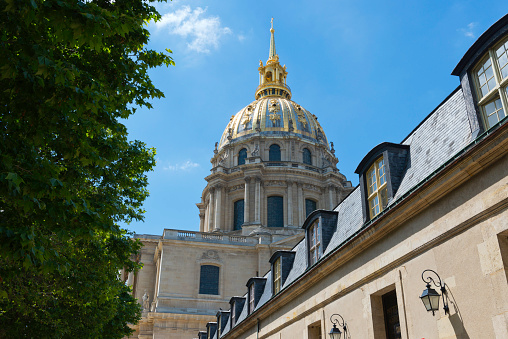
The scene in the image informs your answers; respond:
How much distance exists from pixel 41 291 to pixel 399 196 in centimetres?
975

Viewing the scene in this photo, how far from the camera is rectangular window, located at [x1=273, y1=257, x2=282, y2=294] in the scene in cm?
1805

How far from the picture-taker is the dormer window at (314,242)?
1473 cm

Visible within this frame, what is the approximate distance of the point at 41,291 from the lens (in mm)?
13383

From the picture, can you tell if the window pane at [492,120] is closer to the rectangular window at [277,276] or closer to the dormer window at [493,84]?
the dormer window at [493,84]

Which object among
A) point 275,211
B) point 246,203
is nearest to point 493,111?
point 246,203

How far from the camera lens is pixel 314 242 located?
50.1ft

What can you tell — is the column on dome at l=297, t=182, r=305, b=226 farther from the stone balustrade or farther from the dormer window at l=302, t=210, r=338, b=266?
the dormer window at l=302, t=210, r=338, b=266

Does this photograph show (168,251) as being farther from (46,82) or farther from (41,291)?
(46,82)

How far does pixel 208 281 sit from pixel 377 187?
118 feet

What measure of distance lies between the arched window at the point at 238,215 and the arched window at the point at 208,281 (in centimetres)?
1243

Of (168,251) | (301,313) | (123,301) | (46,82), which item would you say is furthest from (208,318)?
(46,82)

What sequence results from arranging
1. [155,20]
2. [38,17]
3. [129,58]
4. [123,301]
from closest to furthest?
1. [38,17]
2. [129,58]
3. [155,20]
4. [123,301]

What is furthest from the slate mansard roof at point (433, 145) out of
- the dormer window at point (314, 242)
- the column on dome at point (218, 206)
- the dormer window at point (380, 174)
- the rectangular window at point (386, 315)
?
the column on dome at point (218, 206)

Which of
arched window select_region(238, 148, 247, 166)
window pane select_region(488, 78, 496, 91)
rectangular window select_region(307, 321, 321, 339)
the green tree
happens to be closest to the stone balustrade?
arched window select_region(238, 148, 247, 166)
